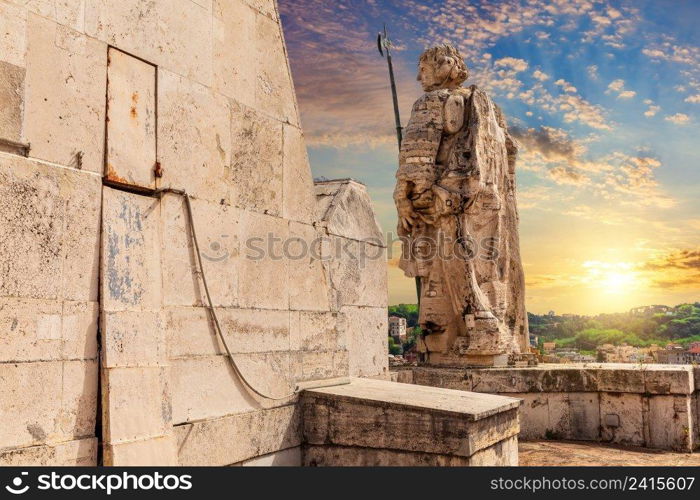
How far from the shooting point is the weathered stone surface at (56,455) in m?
2.91

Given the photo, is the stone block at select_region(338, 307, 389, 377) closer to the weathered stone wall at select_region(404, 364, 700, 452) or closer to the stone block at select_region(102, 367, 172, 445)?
the weathered stone wall at select_region(404, 364, 700, 452)

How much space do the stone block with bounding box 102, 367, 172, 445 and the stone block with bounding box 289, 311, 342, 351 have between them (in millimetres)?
1216

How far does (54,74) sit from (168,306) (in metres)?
1.33

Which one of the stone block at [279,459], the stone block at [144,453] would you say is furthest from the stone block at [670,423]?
the stone block at [144,453]

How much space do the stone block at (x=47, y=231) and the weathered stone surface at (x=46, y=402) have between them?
341 mm

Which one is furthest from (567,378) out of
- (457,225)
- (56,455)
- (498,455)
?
(56,455)

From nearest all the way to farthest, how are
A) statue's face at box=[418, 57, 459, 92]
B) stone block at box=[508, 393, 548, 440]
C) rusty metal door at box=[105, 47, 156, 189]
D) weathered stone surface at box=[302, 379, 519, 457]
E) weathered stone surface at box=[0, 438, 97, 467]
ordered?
1. weathered stone surface at box=[0, 438, 97, 467]
2. rusty metal door at box=[105, 47, 156, 189]
3. weathered stone surface at box=[302, 379, 519, 457]
4. stone block at box=[508, 393, 548, 440]
5. statue's face at box=[418, 57, 459, 92]

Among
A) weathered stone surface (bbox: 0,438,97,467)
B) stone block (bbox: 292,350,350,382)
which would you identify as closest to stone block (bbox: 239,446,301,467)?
stone block (bbox: 292,350,350,382)

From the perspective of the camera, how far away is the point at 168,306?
3777 millimetres

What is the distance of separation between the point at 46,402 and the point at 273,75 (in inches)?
105

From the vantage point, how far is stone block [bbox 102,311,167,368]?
335 cm

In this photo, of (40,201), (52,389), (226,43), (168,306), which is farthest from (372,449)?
(226,43)

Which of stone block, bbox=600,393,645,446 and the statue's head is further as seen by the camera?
the statue's head

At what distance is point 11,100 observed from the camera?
307cm
